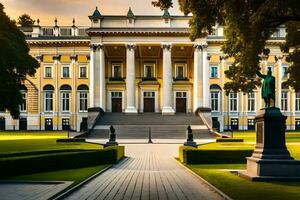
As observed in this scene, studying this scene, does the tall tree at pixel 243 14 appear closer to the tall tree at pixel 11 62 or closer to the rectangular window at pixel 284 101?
the tall tree at pixel 11 62

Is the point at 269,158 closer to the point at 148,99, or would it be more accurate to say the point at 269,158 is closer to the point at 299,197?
the point at 299,197

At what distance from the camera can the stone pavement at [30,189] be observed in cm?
1551

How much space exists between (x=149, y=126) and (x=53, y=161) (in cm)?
4303

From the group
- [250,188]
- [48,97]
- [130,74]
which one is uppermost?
[130,74]

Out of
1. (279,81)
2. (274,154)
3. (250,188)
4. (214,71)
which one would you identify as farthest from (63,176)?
(279,81)

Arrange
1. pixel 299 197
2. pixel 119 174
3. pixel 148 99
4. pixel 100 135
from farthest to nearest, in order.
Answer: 1. pixel 148 99
2. pixel 100 135
3. pixel 119 174
4. pixel 299 197

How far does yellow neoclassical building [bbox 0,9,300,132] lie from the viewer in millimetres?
78375

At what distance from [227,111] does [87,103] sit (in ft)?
73.9

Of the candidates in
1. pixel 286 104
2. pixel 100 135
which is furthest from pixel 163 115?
pixel 286 104

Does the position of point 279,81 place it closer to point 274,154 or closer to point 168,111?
point 168,111

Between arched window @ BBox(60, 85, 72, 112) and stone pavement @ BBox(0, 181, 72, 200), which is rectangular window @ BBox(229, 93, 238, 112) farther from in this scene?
A: stone pavement @ BBox(0, 181, 72, 200)

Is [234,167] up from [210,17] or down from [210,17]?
down

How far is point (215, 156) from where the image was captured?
2931 centimetres

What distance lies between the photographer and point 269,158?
20.3 metres
